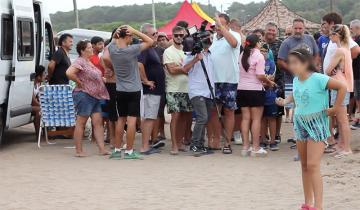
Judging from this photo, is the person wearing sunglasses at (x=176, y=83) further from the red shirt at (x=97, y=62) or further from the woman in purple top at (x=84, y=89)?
the red shirt at (x=97, y=62)

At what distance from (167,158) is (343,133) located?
2541mm

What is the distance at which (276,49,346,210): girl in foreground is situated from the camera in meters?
6.40

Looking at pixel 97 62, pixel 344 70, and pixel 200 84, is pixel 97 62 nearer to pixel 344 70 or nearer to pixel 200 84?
pixel 200 84

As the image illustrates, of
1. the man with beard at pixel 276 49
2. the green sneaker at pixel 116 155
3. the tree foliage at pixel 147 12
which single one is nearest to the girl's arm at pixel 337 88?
the green sneaker at pixel 116 155

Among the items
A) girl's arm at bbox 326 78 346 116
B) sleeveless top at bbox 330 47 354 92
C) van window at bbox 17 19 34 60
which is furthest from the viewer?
van window at bbox 17 19 34 60

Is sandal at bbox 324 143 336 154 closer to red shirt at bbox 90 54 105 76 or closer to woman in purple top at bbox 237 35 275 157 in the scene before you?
woman in purple top at bbox 237 35 275 157

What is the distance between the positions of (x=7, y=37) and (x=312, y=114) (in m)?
5.98

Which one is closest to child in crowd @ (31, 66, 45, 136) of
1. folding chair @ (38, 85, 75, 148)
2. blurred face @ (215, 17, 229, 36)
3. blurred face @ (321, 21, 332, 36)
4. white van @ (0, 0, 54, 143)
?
white van @ (0, 0, 54, 143)

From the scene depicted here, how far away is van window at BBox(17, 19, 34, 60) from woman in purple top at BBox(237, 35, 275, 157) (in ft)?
11.8

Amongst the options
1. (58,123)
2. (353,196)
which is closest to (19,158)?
(58,123)

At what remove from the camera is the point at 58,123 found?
37.5ft

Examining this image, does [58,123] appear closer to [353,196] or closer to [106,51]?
[106,51]

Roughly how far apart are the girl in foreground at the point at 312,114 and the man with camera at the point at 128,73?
146 inches

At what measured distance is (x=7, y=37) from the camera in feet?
35.8
